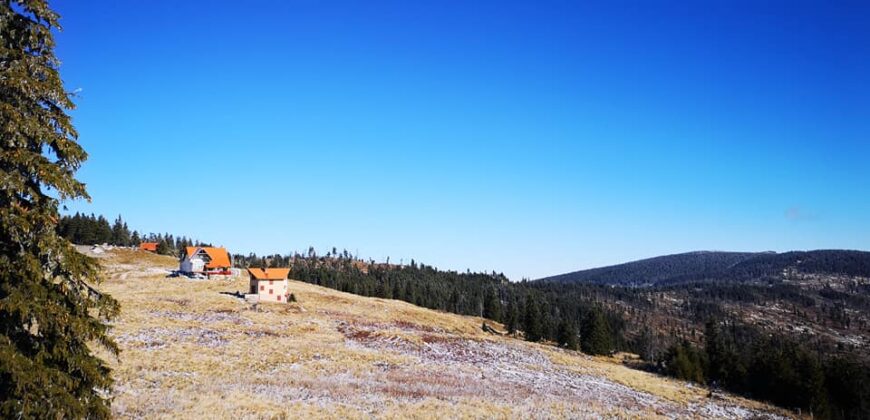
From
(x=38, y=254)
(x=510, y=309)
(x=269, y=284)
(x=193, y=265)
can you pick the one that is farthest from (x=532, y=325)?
(x=38, y=254)

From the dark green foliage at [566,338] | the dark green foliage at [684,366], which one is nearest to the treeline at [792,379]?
Result: the dark green foliage at [684,366]

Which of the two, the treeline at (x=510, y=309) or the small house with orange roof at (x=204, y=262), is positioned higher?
the small house with orange roof at (x=204, y=262)

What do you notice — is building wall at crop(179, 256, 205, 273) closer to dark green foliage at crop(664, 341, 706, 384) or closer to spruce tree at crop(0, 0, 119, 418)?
dark green foliage at crop(664, 341, 706, 384)


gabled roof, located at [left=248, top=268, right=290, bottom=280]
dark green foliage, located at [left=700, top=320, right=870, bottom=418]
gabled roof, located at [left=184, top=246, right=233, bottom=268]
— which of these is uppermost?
gabled roof, located at [left=184, top=246, right=233, bottom=268]

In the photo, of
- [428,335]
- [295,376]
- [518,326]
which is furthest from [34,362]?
[518,326]

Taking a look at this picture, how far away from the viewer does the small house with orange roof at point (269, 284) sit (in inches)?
2813

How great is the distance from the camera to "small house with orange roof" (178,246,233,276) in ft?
313

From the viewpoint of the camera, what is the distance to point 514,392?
30.8 meters

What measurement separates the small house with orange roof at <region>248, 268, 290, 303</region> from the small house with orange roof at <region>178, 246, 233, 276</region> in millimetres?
28199

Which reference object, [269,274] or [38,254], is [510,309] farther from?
[38,254]

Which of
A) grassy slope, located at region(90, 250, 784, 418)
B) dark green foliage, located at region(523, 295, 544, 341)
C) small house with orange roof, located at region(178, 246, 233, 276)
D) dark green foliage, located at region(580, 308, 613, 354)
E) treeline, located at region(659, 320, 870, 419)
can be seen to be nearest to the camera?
grassy slope, located at region(90, 250, 784, 418)

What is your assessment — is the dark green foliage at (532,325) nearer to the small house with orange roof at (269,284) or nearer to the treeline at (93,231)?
the small house with orange roof at (269,284)

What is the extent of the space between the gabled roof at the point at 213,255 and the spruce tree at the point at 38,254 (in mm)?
91253

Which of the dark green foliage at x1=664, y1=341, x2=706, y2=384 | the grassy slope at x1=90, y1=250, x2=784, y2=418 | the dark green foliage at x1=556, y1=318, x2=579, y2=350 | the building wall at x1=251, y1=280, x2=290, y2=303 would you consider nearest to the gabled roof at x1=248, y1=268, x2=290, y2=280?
the building wall at x1=251, y1=280, x2=290, y2=303
